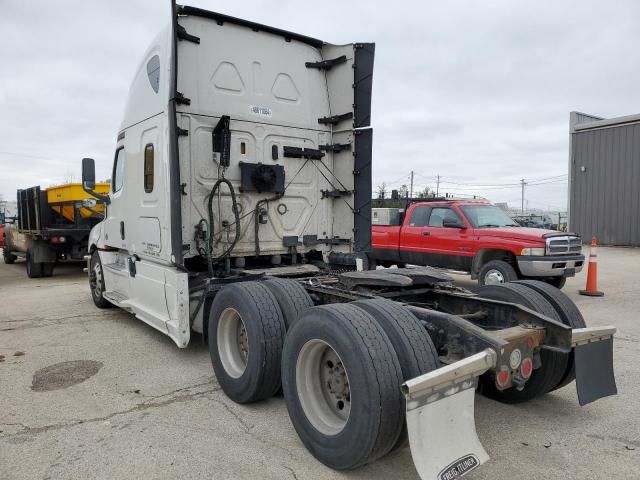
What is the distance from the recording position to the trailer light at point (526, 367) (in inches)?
121

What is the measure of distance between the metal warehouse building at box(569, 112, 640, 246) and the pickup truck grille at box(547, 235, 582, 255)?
14.1m

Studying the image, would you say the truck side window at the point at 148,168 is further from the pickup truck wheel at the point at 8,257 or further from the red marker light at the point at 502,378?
the pickup truck wheel at the point at 8,257

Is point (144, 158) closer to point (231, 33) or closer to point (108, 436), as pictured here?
point (231, 33)

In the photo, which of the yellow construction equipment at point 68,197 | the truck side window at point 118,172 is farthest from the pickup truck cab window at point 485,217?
the yellow construction equipment at point 68,197

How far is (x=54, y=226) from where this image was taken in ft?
40.5

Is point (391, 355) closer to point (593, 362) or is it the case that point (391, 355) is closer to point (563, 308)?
point (593, 362)

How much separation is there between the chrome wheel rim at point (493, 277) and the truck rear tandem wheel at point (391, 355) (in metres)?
4.53

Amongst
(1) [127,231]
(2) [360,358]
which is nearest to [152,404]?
(2) [360,358]

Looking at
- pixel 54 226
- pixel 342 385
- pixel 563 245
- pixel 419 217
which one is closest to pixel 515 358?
pixel 342 385

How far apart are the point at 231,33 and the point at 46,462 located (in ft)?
15.0

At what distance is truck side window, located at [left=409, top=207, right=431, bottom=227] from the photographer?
10.1 meters

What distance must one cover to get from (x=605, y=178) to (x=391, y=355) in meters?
22.5

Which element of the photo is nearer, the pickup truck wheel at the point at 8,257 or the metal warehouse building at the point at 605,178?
the pickup truck wheel at the point at 8,257

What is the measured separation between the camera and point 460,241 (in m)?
9.26
